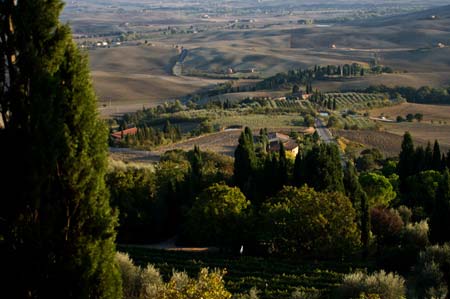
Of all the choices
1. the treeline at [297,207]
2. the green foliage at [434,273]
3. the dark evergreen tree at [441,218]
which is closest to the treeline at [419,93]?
the treeline at [297,207]

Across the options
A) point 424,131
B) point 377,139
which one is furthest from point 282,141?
point 424,131

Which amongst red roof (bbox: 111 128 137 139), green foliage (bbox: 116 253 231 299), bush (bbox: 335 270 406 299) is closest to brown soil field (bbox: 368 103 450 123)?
red roof (bbox: 111 128 137 139)

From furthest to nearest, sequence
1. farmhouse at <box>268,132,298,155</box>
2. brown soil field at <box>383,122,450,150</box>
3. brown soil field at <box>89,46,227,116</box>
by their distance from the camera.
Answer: brown soil field at <box>89,46,227,116</box>, brown soil field at <box>383,122,450,150</box>, farmhouse at <box>268,132,298,155</box>

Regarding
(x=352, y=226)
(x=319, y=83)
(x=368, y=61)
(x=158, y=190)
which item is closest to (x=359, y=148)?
(x=158, y=190)

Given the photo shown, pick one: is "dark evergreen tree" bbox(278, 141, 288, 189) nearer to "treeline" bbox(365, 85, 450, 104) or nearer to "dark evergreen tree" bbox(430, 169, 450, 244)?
"dark evergreen tree" bbox(430, 169, 450, 244)

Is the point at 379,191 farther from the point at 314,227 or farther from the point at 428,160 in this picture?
the point at 314,227

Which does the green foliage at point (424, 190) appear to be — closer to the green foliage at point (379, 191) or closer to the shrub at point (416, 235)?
the green foliage at point (379, 191)
